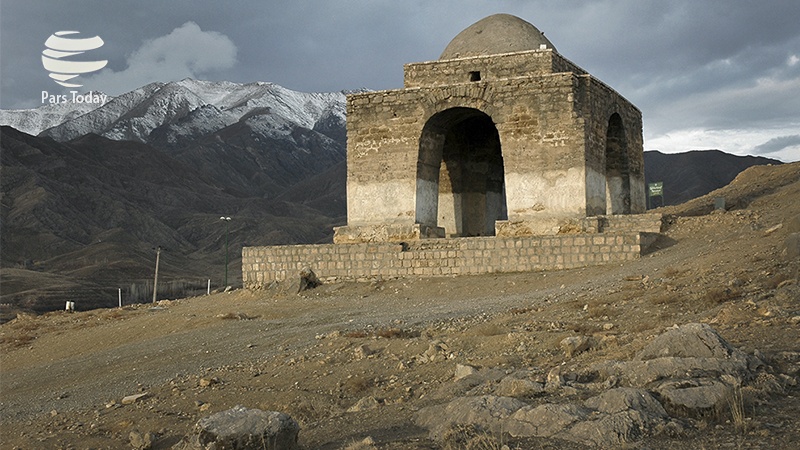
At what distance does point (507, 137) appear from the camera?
15.5 metres

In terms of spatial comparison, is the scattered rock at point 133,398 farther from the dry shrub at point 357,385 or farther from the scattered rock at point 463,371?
the scattered rock at point 463,371

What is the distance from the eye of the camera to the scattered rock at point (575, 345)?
279 inches

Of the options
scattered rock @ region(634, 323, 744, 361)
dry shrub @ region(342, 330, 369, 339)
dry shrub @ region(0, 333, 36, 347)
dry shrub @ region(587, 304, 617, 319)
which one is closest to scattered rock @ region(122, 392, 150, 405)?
dry shrub @ region(342, 330, 369, 339)

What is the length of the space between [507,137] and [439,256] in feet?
9.75

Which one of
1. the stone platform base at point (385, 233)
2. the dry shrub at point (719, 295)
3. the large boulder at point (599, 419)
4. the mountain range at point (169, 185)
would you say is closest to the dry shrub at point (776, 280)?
the dry shrub at point (719, 295)

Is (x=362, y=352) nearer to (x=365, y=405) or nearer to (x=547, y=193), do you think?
(x=365, y=405)

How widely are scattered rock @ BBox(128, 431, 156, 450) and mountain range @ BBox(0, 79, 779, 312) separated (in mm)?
32421

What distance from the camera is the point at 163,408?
790cm

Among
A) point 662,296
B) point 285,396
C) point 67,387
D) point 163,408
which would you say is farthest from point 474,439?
point 67,387

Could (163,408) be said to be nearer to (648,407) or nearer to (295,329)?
(295,329)

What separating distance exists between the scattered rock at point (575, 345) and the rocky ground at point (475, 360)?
0.03m

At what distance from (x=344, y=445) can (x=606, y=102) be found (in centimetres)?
1303

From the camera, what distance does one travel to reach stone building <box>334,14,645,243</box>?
15.0 m

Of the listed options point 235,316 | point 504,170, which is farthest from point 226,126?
point 235,316
